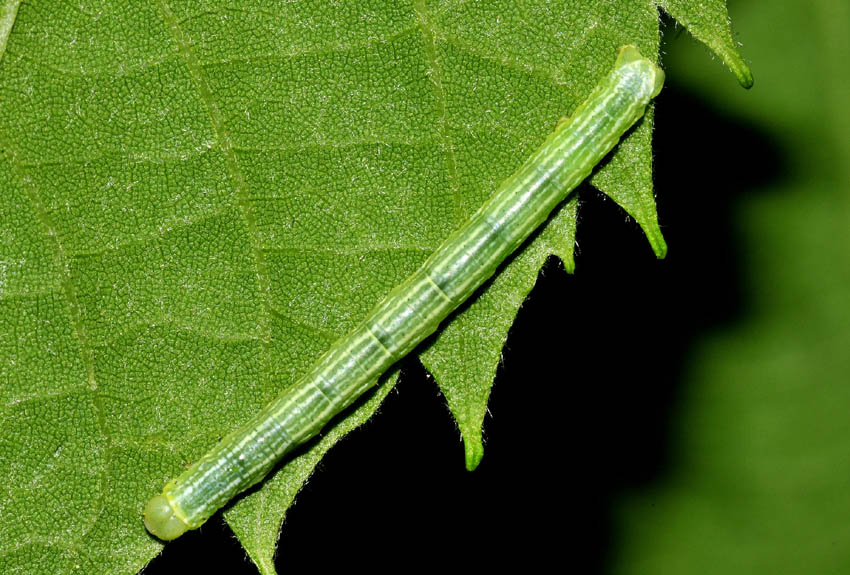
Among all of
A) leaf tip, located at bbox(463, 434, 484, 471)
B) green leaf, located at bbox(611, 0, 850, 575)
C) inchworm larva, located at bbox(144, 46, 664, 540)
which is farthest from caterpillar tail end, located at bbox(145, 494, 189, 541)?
green leaf, located at bbox(611, 0, 850, 575)

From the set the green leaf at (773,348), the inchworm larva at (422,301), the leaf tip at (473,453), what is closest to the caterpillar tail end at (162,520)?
the inchworm larva at (422,301)

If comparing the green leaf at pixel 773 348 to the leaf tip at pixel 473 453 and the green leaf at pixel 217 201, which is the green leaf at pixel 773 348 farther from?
the leaf tip at pixel 473 453

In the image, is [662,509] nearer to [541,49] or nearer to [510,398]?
[510,398]

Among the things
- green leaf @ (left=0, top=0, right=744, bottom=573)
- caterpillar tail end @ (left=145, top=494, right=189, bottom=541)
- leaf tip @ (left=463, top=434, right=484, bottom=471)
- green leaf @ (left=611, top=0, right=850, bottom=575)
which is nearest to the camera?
A: leaf tip @ (left=463, top=434, right=484, bottom=471)

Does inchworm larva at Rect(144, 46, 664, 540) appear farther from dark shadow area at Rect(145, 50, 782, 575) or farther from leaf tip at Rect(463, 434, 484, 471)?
dark shadow area at Rect(145, 50, 782, 575)

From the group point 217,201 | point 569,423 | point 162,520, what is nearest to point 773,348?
point 569,423
